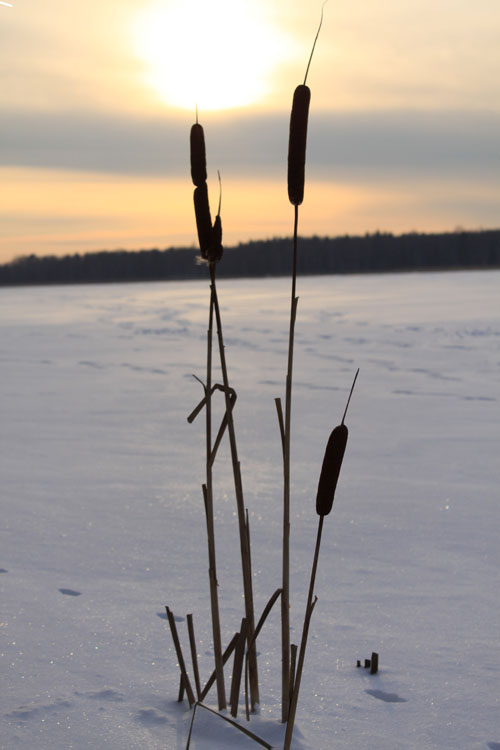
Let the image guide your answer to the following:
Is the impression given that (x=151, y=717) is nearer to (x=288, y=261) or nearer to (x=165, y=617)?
(x=165, y=617)

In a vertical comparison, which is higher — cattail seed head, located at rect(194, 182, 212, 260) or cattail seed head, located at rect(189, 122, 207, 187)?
cattail seed head, located at rect(189, 122, 207, 187)

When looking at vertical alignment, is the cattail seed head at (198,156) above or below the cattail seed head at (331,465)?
above

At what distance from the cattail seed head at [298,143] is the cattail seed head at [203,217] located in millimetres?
150

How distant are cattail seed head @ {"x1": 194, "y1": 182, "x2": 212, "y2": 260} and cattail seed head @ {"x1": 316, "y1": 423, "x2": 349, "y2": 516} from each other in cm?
39

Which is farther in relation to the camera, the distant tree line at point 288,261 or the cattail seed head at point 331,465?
the distant tree line at point 288,261

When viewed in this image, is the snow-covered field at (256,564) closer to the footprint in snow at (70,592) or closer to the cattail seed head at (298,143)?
the footprint in snow at (70,592)

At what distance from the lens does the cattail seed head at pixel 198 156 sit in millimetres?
1327

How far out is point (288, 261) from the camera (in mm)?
70562

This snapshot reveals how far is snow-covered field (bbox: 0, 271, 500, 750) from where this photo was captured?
5.58 feet

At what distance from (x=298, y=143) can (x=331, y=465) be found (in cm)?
51

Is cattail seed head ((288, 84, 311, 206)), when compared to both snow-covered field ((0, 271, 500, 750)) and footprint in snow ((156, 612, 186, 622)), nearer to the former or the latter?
snow-covered field ((0, 271, 500, 750))

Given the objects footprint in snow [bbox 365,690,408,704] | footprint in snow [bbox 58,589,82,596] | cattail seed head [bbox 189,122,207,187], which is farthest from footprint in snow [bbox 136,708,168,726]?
cattail seed head [bbox 189,122,207,187]

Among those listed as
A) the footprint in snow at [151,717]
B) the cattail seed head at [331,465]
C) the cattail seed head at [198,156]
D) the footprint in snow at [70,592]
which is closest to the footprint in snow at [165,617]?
the footprint in snow at [70,592]

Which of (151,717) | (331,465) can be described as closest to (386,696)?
(151,717)
